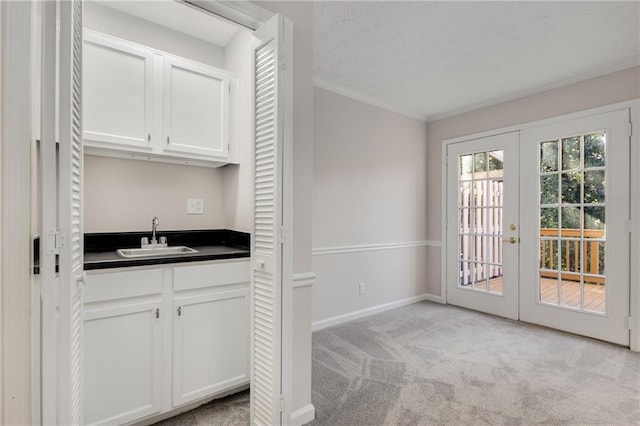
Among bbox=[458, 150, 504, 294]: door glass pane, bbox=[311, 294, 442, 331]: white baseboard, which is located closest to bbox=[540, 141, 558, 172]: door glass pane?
bbox=[458, 150, 504, 294]: door glass pane

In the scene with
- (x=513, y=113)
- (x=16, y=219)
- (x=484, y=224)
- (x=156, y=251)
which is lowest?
(x=156, y=251)

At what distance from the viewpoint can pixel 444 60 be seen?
8.92 ft

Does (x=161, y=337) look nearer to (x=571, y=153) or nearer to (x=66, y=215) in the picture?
(x=66, y=215)

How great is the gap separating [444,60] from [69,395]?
3109 millimetres

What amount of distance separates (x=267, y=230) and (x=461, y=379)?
171 cm

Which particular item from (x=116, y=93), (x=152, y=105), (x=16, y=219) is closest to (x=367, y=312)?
(x=152, y=105)

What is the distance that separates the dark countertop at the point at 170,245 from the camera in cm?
163

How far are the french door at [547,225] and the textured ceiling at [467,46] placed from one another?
58 cm

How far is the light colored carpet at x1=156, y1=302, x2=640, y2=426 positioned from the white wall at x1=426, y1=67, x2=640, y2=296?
1.38 meters

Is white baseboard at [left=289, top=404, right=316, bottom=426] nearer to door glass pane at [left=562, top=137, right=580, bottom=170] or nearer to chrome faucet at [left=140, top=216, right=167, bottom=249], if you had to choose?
chrome faucet at [left=140, top=216, right=167, bottom=249]

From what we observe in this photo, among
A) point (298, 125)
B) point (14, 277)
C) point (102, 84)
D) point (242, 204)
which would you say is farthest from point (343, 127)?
point (14, 277)

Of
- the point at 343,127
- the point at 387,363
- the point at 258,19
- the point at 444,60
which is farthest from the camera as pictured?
the point at 343,127

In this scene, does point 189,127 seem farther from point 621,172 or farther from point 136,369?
point 621,172

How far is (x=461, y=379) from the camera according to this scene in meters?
2.21
